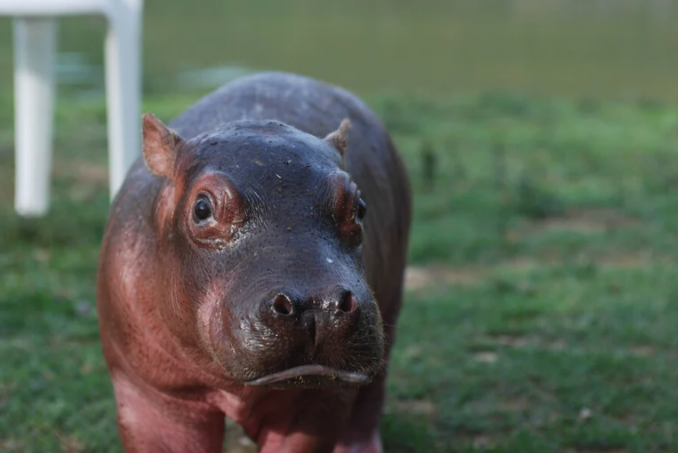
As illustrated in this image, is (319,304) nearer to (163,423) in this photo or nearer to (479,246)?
(163,423)

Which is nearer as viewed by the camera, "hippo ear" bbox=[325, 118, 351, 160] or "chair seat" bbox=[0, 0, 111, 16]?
"hippo ear" bbox=[325, 118, 351, 160]

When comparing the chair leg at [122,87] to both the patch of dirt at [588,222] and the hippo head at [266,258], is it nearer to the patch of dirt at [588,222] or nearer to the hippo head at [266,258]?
the patch of dirt at [588,222]

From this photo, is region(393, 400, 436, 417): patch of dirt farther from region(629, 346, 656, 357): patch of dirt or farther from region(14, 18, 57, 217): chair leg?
region(14, 18, 57, 217): chair leg

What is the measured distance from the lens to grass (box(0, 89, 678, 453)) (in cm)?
446

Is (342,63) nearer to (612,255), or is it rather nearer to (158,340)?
(612,255)

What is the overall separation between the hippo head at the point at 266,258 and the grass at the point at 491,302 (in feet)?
4.86

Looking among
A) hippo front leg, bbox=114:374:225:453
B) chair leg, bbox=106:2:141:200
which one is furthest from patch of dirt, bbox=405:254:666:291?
hippo front leg, bbox=114:374:225:453

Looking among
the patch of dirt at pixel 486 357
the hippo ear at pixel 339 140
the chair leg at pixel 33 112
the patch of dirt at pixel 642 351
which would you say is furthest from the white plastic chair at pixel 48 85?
the patch of dirt at pixel 642 351

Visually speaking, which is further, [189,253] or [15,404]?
[15,404]

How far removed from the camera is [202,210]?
286 centimetres

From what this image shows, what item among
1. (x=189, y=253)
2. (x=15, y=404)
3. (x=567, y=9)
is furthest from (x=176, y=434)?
(x=567, y=9)

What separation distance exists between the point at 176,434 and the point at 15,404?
4.39 feet

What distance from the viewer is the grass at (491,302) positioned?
446 centimetres

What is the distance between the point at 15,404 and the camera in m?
4.43
